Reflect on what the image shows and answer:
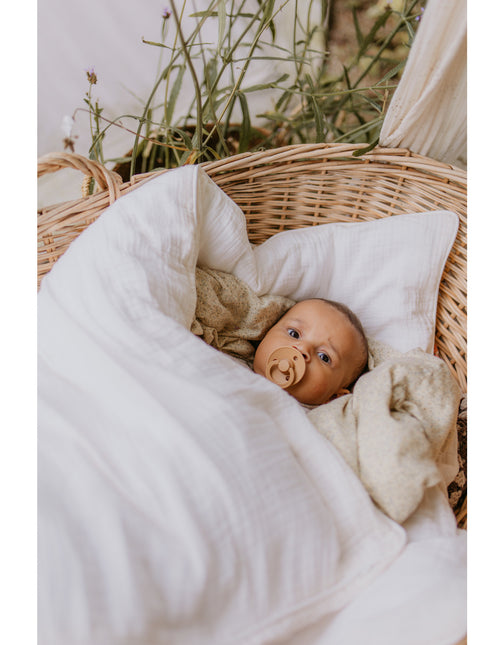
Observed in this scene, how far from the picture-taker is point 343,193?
1180 millimetres

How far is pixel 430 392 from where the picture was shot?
885 millimetres

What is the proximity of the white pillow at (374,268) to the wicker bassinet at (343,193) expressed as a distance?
0.04 meters

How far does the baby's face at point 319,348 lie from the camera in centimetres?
99

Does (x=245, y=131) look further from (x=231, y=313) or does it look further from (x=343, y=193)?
(x=231, y=313)

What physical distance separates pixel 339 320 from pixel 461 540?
43 centimetres

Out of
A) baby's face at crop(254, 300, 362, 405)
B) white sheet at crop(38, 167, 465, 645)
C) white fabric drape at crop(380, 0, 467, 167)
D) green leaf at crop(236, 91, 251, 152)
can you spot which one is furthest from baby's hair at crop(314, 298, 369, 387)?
green leaf at crop(236, 91, 251, 152)

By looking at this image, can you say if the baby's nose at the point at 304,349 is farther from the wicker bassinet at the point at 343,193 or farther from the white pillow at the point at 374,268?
the wicker bassinet at the point at 343,193

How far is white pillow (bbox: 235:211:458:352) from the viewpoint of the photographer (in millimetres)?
1104

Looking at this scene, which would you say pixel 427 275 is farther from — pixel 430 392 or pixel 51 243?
pixel 51 243

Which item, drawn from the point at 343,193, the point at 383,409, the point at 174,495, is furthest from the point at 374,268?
the point at 174,495

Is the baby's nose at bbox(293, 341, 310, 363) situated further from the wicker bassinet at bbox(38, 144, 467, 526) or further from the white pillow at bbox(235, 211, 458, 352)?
the wicker bassinet at bbox(38, 144, 467, 526)

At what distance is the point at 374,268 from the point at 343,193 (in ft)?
0.60
